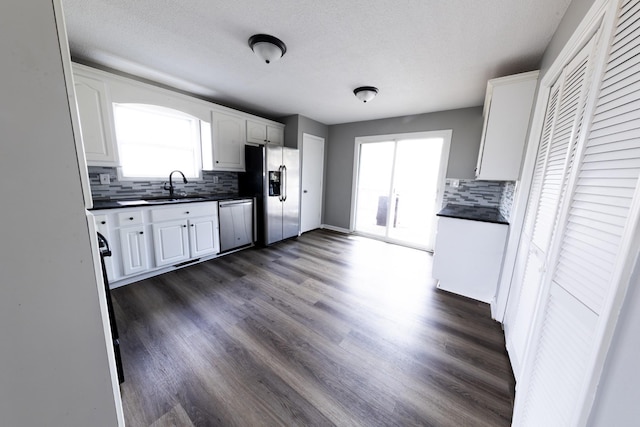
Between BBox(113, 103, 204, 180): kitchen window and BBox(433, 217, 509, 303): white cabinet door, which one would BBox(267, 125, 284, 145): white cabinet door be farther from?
BBox(433, 217, 509, 303): white cabinet door

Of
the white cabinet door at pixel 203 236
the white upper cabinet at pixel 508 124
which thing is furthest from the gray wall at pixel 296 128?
the white upper cabinet at pixel 508 124

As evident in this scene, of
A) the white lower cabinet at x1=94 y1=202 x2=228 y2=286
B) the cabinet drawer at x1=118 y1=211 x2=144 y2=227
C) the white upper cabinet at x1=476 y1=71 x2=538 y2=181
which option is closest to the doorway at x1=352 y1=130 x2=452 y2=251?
the white upper cabinet at x1=476 y1=71 x2=538 y2=181

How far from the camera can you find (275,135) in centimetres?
403

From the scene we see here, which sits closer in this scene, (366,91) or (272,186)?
(366,91)

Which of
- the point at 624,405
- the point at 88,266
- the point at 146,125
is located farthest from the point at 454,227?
the point at 146,125

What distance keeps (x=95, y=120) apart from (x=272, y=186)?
213 cm

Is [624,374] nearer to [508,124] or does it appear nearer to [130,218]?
[508,124]

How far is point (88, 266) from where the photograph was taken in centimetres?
71

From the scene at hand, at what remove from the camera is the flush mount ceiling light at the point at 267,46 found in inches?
67.4

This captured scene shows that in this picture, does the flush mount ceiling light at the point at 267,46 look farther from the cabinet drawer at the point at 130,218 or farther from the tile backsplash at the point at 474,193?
the tile backsplash at the point at 474,193

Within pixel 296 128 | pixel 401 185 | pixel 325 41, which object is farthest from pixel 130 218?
pixel 401 185

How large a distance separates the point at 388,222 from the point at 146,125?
4.09 meters

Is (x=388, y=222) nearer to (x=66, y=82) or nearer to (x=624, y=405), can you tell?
(x=624, y=405)

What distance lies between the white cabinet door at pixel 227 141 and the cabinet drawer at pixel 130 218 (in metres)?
1.23
